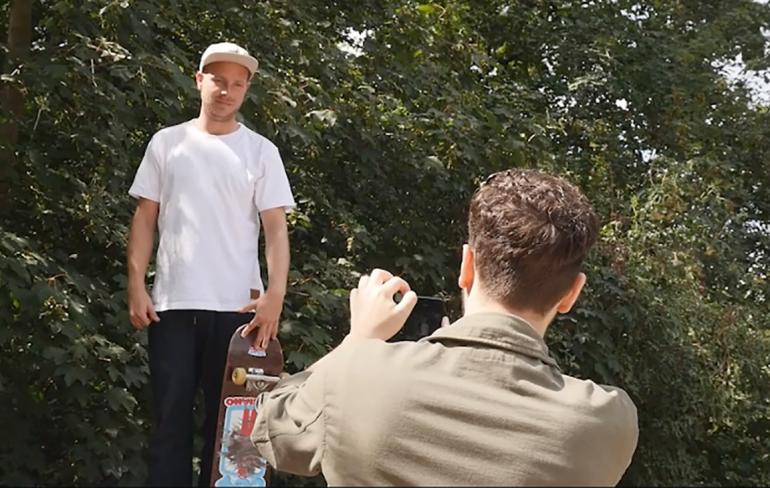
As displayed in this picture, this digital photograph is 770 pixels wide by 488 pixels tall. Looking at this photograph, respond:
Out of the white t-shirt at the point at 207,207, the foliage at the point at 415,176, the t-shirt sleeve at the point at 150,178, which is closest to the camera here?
the white t-shirt at the point at 207,207

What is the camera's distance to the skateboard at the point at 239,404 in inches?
123

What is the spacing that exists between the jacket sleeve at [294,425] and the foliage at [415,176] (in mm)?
2978

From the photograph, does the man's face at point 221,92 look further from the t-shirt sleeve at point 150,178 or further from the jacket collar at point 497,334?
the jacket collar at point 497,334

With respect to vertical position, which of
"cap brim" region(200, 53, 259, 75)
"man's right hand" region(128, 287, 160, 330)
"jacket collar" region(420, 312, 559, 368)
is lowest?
"man's right hand" region(128, 287, 160, 330)

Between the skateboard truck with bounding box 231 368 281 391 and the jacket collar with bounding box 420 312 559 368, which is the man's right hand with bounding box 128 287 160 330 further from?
the jacket collar with bounding box 420 312 559 368

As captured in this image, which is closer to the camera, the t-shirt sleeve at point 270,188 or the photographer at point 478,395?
the photographer at point 478,395

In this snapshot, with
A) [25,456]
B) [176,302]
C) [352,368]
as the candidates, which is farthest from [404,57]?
[352,368]

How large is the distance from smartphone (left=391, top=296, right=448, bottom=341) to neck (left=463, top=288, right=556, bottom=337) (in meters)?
0.43

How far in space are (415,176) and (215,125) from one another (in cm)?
357

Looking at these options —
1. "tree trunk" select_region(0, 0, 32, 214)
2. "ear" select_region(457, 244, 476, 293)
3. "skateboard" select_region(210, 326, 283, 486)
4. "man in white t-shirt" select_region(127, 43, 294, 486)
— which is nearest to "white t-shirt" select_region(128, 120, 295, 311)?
"man in white t-shirt" select_region(127, 43, 294, 486)

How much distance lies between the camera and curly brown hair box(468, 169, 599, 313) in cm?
156

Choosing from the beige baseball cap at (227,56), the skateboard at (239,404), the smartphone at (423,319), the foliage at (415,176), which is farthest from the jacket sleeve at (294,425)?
the foliage at (415,176)

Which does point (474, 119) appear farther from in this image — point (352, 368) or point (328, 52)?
point (352, 368)

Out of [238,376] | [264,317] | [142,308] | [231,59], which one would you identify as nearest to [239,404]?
[238,376]
